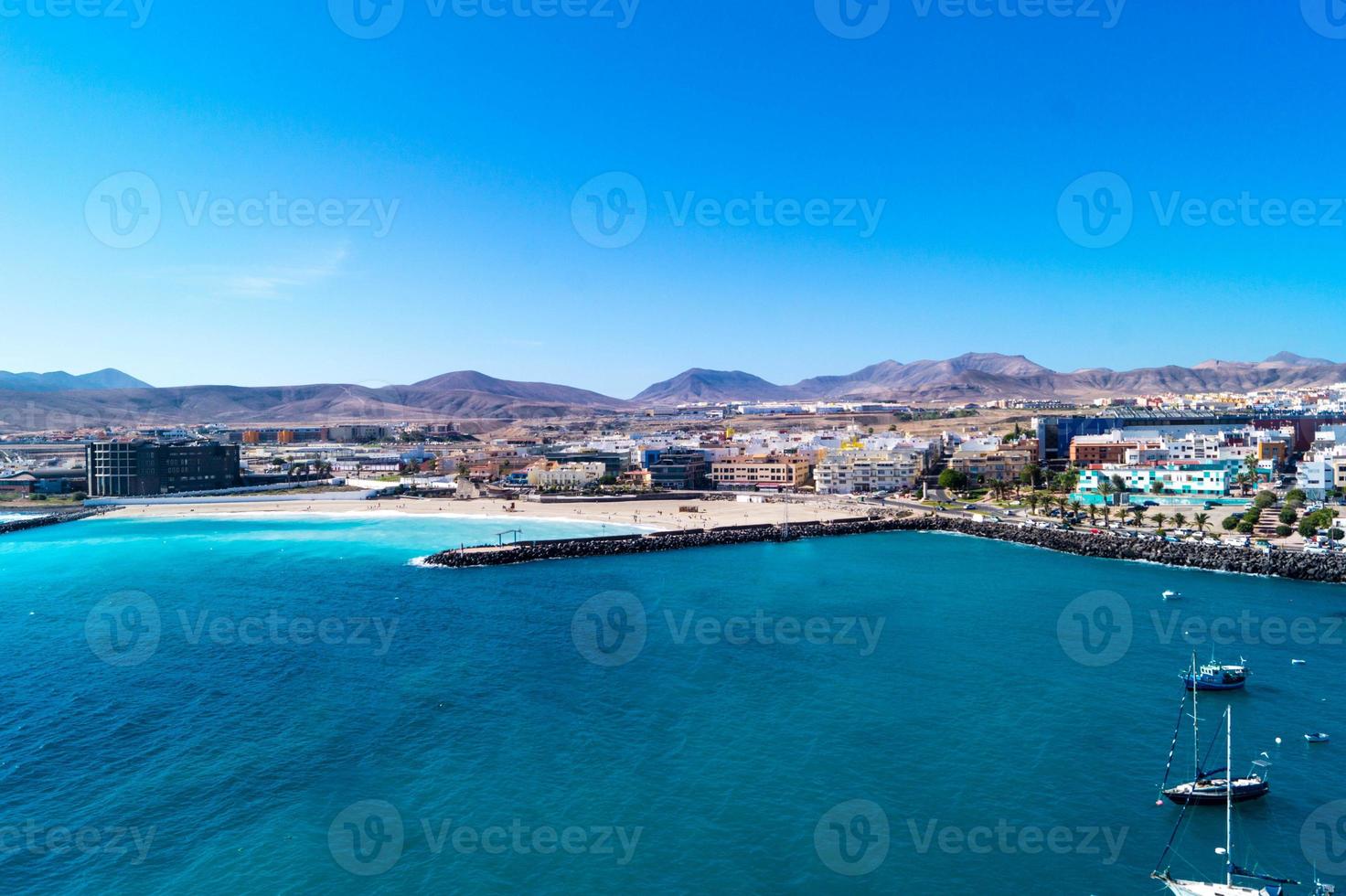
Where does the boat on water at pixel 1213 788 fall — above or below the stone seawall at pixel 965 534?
below

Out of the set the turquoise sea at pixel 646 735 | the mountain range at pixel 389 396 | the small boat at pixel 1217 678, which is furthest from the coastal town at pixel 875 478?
the mountain range at pixel 389 396

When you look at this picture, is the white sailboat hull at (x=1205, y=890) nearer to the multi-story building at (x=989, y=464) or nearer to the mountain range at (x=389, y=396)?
the multi-story building at (x=989, y=464)

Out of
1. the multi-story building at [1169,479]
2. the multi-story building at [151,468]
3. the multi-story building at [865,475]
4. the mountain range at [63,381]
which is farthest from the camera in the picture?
the mountain range at [63,381]

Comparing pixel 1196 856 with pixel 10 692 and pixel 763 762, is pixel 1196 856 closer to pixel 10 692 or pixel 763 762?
pixel 763 762

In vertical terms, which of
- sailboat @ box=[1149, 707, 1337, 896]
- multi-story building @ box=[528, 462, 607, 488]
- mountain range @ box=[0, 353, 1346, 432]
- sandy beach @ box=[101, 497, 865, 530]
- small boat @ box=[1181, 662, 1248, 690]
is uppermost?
mountain range @ box=[0, 353, 1346, 432]

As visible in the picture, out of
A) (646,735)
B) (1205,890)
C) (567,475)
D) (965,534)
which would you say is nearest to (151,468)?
(567,475)

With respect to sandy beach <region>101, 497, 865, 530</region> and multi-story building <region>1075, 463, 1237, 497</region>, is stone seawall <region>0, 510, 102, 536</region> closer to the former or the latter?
sandy beach <region>101, 497, 865, 530</region>

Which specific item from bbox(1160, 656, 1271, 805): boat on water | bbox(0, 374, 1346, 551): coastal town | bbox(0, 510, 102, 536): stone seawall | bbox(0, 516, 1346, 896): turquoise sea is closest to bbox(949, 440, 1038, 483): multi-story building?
bbox(0, 374, 1346, 551): coastal town
